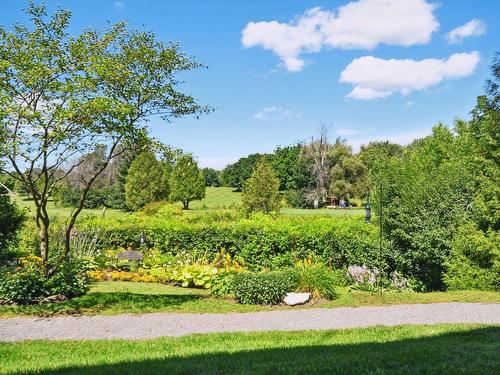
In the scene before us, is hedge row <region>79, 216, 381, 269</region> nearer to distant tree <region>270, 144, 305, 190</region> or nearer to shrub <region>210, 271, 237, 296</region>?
shrub <region>210, 271, 237, 296</region>

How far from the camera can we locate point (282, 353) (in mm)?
5867

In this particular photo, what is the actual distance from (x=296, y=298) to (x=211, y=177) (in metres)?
74.3

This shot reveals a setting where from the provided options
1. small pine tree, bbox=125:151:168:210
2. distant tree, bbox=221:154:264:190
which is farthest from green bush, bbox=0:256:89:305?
distant tree, bbox=221:154:264:190

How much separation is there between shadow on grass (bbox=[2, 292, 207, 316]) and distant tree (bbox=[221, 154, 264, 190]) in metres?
63.7

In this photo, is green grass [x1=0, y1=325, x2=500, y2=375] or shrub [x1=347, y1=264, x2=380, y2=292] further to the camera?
shrub [x1=347, y1=264, x2=380, y2=292]

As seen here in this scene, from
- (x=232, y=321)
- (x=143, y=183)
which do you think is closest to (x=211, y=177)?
(x=143, y=183)

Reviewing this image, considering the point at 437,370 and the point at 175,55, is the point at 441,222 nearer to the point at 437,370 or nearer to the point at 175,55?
the point at 175,55

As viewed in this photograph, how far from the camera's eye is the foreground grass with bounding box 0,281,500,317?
30.8ft

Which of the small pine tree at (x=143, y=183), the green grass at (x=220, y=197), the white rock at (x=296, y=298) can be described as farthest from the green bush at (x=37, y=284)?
the green grass at (x=220, y=197)

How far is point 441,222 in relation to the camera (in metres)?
13.9

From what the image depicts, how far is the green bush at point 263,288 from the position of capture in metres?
10.2

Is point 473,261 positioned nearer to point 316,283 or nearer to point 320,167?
point 316,283

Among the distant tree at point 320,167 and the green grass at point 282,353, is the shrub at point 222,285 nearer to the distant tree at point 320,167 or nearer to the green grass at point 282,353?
the green grass at point 282,353

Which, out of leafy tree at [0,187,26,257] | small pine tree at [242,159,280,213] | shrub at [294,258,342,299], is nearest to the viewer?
shrub at [294,258,342,299]
